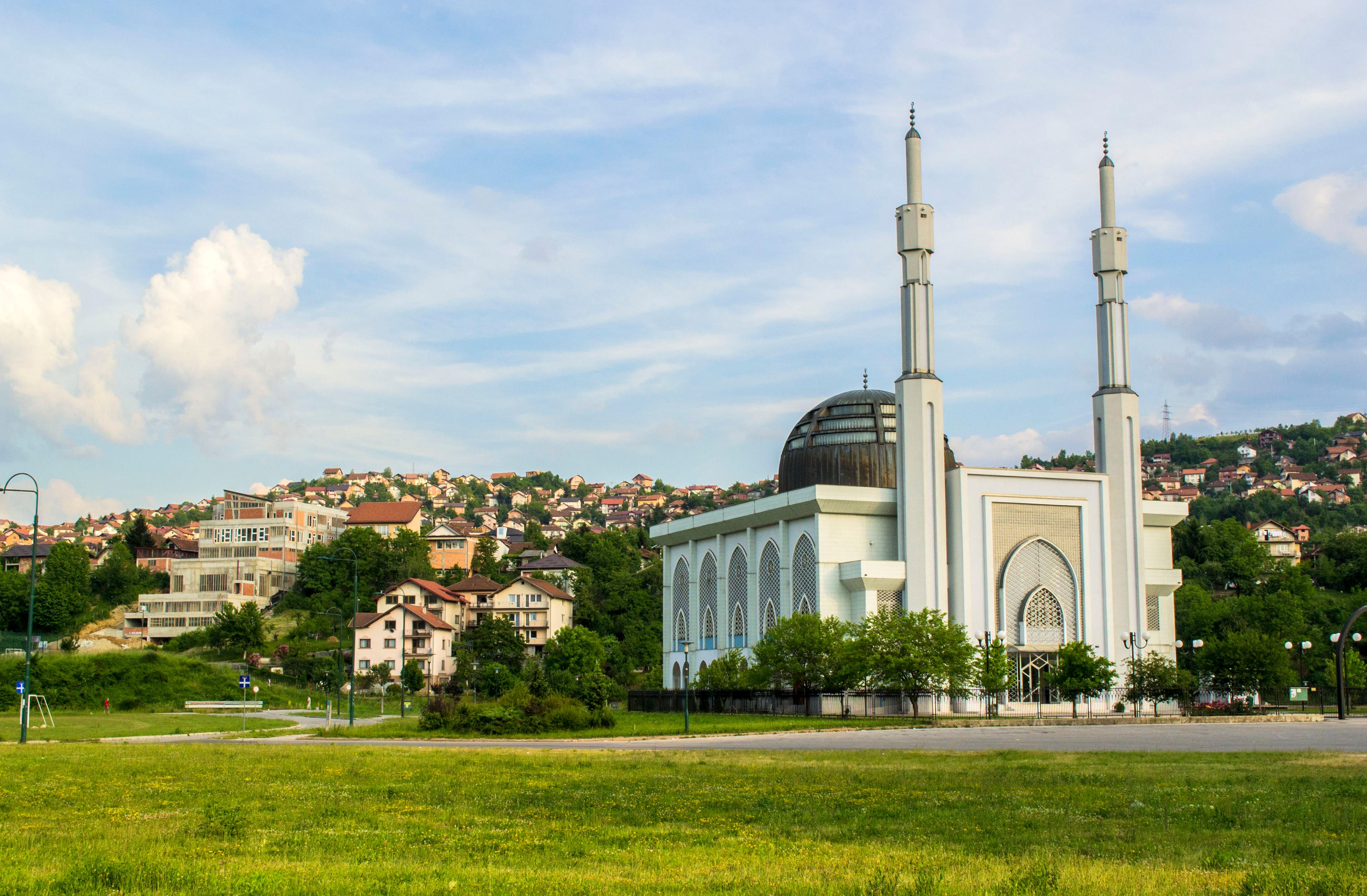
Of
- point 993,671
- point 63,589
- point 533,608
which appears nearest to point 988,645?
point 993,671

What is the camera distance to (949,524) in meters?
71.4

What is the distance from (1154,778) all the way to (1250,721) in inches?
1432

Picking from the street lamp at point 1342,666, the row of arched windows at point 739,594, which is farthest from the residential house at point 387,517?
the street lamp at point 1342,666

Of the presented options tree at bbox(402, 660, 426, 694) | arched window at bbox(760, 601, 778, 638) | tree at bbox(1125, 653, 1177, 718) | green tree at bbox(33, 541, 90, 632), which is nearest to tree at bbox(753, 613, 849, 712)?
arched window at bbox(760, 601, 778, 638)

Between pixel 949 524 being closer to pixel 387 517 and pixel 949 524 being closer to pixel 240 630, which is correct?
pixel 240 630

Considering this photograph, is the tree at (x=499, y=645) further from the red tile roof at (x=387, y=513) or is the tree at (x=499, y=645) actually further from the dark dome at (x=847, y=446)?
the red tile roof at (x=387, y=513)

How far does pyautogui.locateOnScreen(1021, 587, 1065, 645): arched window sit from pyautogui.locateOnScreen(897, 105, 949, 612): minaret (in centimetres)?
533

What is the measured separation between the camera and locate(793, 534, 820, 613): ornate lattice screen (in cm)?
7188

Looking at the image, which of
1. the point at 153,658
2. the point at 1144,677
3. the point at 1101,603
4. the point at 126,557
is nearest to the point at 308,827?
the point at 1144,677

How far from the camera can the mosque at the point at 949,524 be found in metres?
70.2

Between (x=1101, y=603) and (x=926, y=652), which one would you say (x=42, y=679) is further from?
(x=1101, y=603)

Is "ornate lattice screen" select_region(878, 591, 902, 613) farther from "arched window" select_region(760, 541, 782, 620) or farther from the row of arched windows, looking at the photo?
"arched window" select_region(760, 541, 782, 620)

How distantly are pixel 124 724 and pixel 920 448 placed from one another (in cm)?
4199

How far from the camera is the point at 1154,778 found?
19.4 m
